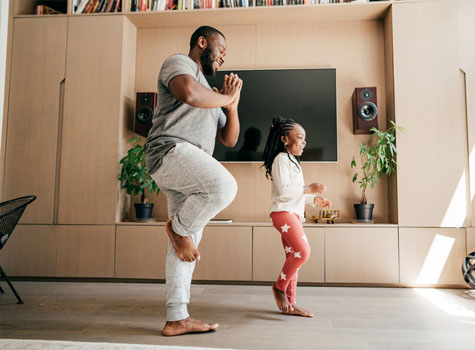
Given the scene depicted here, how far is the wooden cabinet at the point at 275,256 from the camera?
284 cm

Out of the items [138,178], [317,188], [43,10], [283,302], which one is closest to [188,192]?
[317,188]

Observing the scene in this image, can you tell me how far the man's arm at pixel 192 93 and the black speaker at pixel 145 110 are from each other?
1.82 m

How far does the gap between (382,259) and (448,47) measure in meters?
1.80

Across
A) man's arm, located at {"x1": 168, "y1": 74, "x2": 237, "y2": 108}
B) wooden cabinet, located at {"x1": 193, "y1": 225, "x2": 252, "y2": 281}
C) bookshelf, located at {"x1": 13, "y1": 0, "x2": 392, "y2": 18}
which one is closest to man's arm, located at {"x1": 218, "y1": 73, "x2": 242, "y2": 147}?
man's arm, located at {"x1": 168, "y1": 74, "x2": 237, "y2": 108}

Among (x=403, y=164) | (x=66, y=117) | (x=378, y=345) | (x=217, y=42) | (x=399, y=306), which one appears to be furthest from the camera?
(x=66, y=117)

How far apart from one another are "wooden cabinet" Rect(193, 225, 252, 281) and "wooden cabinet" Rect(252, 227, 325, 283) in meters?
0.06

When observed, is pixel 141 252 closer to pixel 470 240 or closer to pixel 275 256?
pixel 275 256

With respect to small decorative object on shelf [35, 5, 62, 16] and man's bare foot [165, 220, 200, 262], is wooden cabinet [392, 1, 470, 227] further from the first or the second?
small decorative object on shelf [35, 5, 62, 16]

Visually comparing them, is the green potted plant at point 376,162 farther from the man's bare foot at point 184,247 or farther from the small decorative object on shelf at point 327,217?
the man's bare foot at point 184,247

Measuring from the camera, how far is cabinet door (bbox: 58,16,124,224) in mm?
3084

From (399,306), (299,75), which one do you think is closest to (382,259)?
(399,306)

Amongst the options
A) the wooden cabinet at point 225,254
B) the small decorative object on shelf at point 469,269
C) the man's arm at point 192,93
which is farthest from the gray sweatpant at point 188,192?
the small decorative object on shelf at point 469,269

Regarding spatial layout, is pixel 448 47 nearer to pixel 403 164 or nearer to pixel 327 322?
pixel 403 164

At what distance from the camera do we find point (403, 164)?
9.61 ft
